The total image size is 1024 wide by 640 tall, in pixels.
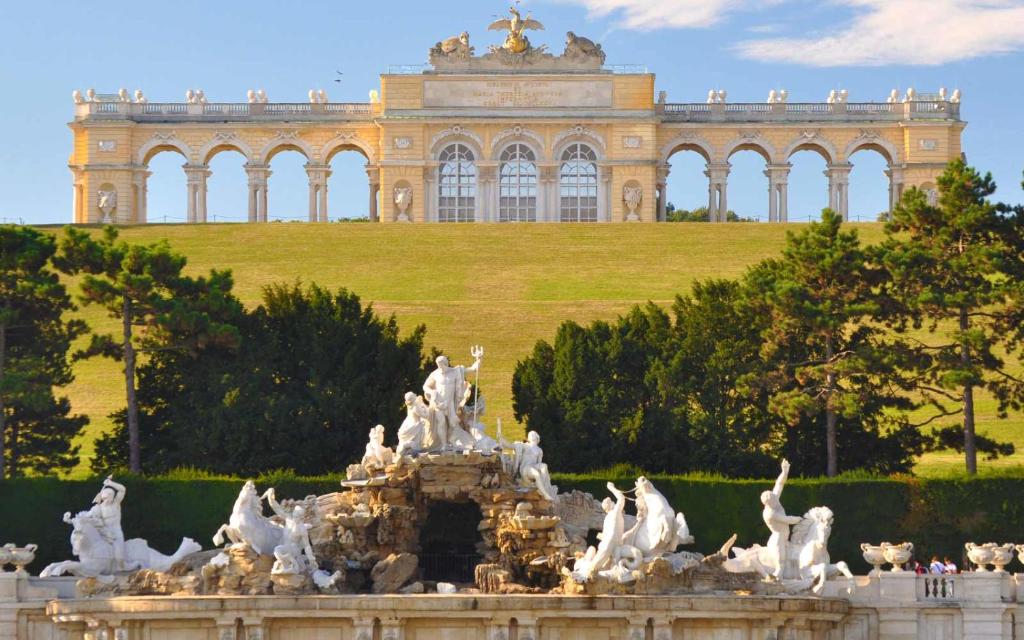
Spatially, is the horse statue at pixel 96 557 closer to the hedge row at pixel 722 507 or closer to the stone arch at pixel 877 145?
the hedge row at pixel 722 507

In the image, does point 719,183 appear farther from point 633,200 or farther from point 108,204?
point 108,204

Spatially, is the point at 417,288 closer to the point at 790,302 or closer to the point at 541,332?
the point at 541,332

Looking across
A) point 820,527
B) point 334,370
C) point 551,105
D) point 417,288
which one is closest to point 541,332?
point 417,288

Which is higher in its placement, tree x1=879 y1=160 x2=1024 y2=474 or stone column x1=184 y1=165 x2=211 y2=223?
stone column x1=184 y1=165 x2=211 y2=223

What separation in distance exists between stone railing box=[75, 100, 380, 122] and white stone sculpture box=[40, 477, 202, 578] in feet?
170

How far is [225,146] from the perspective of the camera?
88125 mm

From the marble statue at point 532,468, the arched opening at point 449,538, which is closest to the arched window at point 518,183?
the arched opening at point 449,538

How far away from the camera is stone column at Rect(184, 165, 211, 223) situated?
8662 centimetres

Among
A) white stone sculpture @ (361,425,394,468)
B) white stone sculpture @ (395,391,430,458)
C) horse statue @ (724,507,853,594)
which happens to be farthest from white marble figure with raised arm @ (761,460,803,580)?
white stone sculpture @ (361,425,394,468)

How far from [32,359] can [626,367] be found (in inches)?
541

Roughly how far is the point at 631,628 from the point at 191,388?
16.3m

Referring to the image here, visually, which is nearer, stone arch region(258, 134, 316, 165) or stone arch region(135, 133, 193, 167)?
stone arch region(135, 133, 193, 167)

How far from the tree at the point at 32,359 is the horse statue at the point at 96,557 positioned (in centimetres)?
974

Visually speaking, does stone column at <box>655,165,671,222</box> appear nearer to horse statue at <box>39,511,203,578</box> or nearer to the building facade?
the building facade
